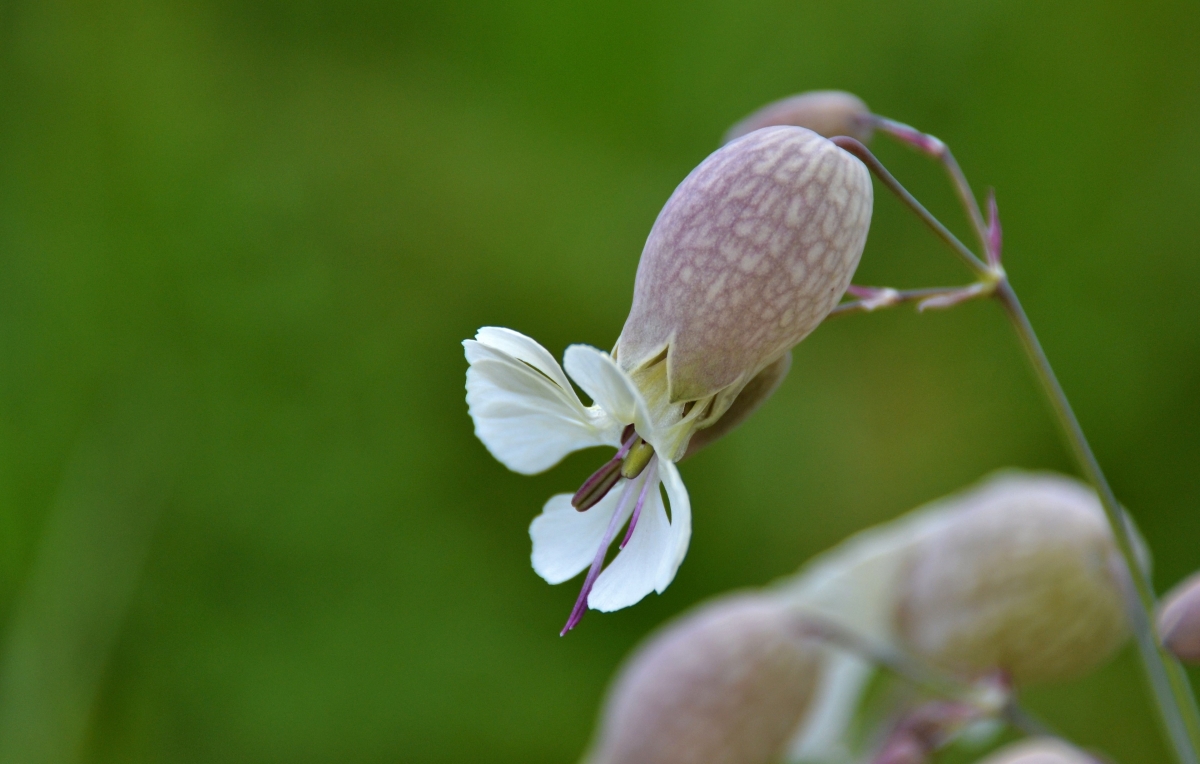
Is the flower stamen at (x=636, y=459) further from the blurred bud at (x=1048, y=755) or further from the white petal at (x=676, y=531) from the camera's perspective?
the blurred bud at (x=1048, y=755)

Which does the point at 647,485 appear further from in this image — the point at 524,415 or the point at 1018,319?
the point at 1018,319

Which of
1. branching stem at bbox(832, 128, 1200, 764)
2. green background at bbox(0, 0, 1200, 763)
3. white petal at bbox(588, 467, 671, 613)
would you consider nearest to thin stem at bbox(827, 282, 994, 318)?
branching stem at bbox(832, 128, 1200, 764)

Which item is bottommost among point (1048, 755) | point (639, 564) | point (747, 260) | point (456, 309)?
point (456, 309)

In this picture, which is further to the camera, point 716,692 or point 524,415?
point 716,692

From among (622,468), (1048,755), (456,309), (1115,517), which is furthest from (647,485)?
(456,309)

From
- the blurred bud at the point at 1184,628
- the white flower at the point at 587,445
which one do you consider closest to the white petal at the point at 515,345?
the white flower at the point at 587,445

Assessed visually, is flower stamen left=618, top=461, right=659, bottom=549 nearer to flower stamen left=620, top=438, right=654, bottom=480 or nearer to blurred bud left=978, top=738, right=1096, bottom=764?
flower stamen left=620, top=438, right=654, bottom=480
